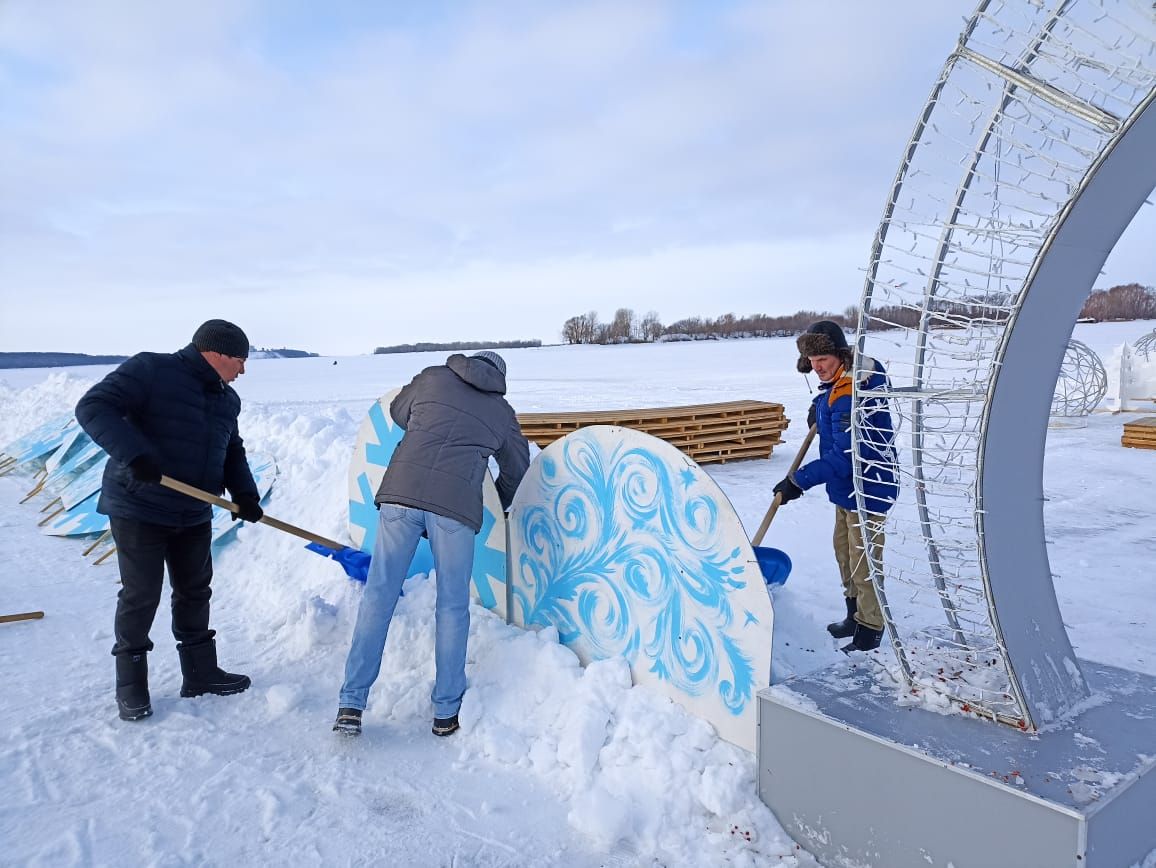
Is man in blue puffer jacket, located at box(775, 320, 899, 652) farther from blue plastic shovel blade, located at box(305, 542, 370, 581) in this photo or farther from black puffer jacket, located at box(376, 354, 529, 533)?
blue plastic shovel blade, located at box(305, 542, 370, 581)

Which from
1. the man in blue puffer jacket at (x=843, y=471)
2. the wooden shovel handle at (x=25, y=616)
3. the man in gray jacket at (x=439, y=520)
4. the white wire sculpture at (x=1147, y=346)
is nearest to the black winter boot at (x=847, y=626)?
the man in blue puffer jacket at (x=843, y=471)

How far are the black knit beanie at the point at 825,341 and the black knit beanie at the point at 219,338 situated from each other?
2641 millimetres

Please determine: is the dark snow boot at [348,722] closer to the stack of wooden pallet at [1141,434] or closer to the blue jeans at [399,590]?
the blue jeans at [399,590]

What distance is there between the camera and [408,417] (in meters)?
3.34

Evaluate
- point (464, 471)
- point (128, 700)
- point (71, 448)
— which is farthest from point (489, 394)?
point (71, 448)

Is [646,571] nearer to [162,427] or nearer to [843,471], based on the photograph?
[843,471]

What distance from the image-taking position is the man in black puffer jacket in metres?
3.12

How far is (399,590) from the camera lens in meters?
3.18

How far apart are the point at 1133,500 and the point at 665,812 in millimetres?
6935

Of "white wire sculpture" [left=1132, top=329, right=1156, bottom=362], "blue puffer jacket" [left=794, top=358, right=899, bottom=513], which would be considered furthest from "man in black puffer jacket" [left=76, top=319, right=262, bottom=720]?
"white wire sculpture" [left=1132, top=329, right=1156, bottom=362]

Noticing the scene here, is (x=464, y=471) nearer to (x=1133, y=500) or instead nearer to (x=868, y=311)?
(x=868, y=311)

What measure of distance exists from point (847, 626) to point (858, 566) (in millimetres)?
556

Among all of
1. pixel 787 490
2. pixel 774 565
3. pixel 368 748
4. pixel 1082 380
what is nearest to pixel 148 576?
pixel 368 748

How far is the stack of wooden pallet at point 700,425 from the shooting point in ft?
31.1
